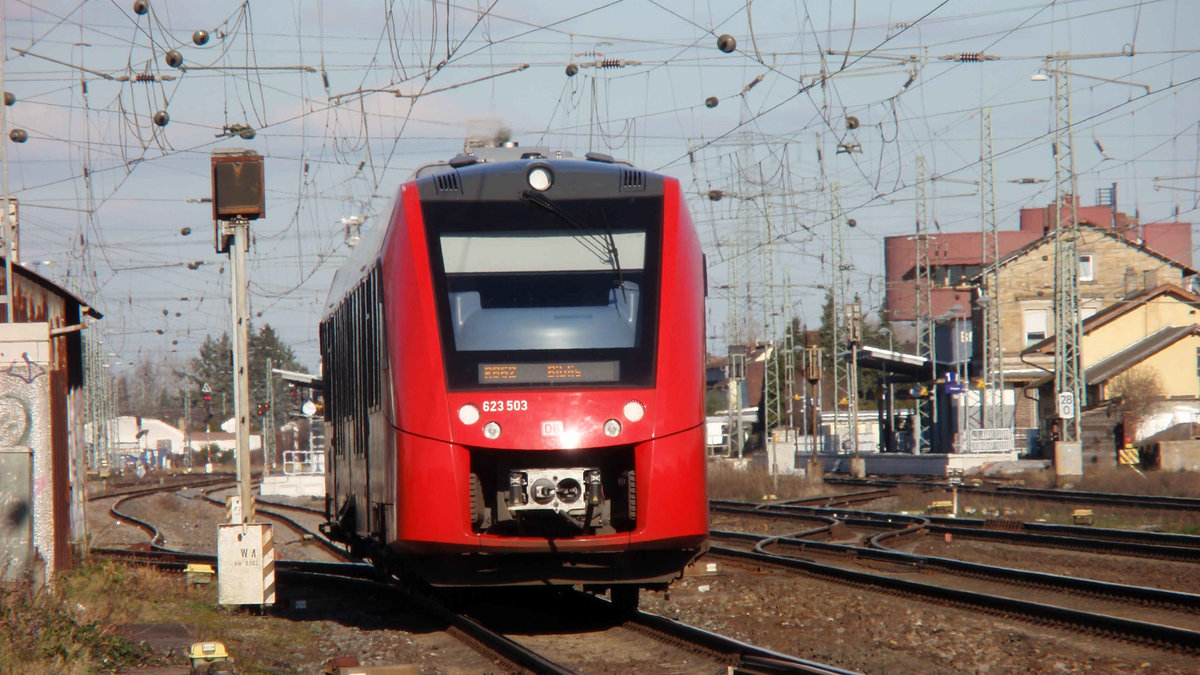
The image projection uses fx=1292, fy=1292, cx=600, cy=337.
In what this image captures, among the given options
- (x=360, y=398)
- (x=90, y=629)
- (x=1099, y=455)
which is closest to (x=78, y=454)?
(x=360, y=398)

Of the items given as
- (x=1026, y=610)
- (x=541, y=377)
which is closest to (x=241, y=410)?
(x=541, y=377)

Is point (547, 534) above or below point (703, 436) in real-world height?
below

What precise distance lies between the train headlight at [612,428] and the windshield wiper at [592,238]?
110 centimetres

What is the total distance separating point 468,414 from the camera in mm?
9352

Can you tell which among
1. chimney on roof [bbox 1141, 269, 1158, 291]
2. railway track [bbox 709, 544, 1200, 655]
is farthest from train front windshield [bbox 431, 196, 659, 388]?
chimney on roof [bbox 1141, 269, 1158, 291]

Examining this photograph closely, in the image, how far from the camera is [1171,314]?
54.9m

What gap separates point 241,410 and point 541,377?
5343 millimetres

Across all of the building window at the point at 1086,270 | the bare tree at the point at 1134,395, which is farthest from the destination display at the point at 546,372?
the building window at the point at 1086,270

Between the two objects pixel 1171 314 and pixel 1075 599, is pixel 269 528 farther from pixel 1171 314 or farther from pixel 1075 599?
pixel 1171 314

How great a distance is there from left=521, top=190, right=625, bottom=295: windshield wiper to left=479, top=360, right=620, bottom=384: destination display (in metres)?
0.73

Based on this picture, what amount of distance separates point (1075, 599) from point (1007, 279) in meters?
53.7

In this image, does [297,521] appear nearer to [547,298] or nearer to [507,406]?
[547,298]

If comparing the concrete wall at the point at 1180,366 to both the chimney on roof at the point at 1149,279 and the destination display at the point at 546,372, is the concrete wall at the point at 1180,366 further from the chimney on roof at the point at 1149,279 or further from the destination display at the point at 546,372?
the destination display at the point at 546,372

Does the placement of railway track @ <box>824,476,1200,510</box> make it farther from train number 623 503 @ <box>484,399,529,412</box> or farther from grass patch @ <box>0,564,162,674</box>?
grass patch @ <box>0,564,162,674</box>
